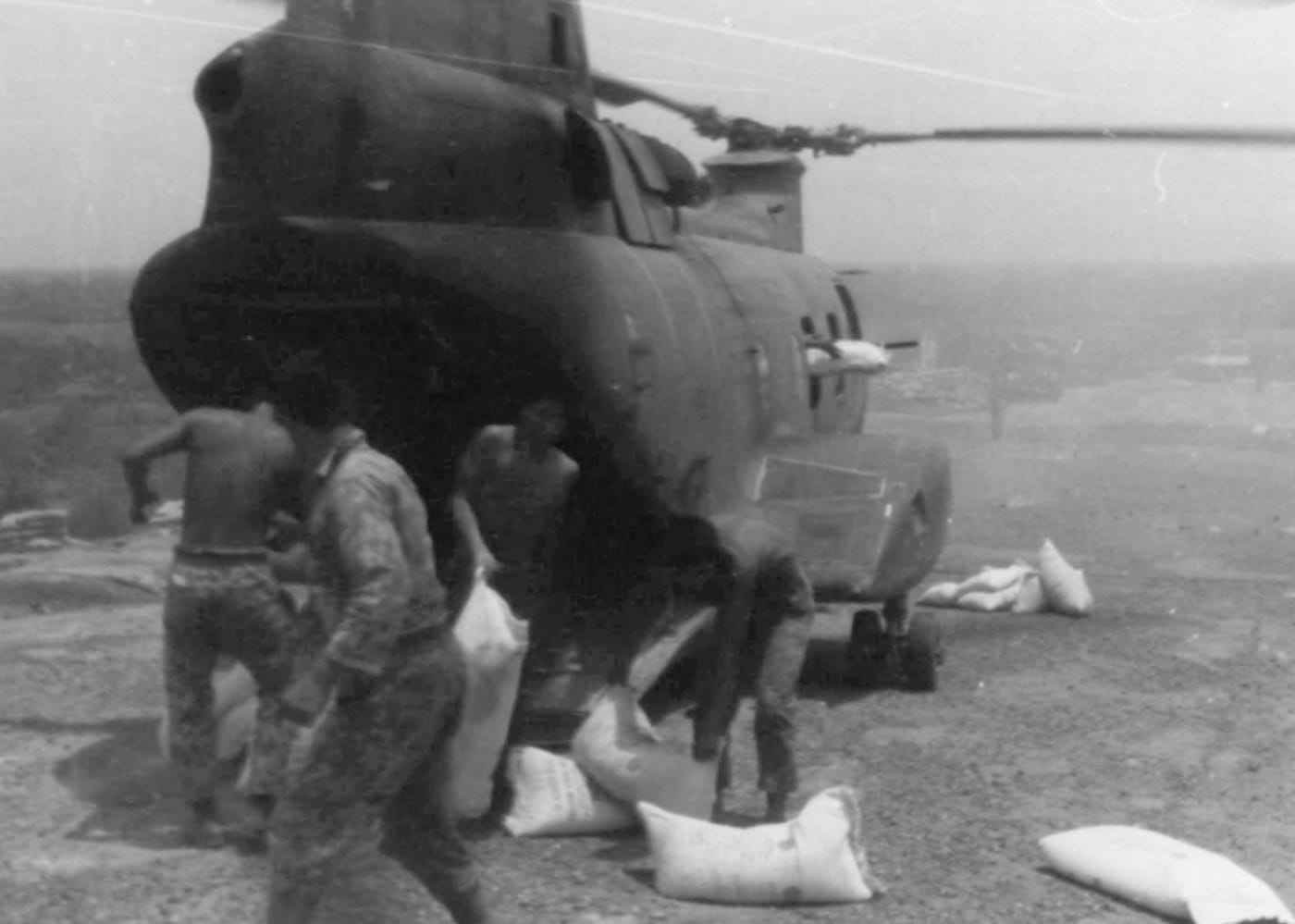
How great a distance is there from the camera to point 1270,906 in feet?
16.6

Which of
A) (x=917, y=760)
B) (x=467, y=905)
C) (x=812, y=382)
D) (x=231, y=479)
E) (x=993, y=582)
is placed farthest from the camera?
(x=993, y=582)

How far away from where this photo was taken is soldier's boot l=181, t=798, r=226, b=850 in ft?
18.7

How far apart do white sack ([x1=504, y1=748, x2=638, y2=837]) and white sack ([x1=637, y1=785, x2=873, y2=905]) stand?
0.61 meters

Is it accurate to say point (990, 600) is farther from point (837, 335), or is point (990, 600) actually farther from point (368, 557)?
point (368, 557)

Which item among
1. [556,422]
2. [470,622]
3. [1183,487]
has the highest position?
[556,422]

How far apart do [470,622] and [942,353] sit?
2645 centimetres

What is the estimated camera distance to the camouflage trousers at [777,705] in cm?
589

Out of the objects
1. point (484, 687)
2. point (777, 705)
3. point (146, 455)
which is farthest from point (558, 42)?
point (777, 705)

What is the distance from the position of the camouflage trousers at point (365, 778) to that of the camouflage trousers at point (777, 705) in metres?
1.81

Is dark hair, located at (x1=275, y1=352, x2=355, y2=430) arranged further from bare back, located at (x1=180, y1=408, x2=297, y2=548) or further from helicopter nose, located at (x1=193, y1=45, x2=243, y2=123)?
helicopter nose, located at (x1=193, y1=45, x2=243, y2=123)

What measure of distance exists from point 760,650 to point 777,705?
0.23m

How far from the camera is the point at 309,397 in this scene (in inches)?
174

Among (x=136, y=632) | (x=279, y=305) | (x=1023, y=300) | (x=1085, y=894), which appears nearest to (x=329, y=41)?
(x=279, y=305)

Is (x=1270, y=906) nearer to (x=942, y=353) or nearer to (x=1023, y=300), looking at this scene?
(x=942, y=353)
